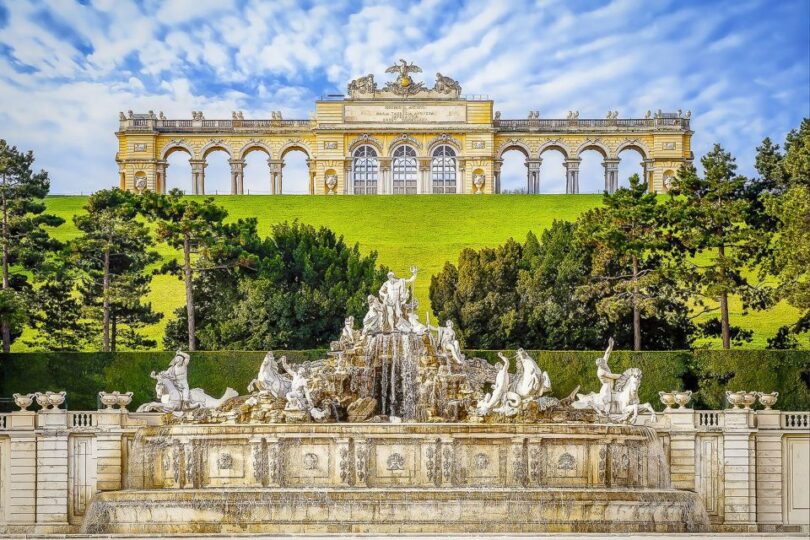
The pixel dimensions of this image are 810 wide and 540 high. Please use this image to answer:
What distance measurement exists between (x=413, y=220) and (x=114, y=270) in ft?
62.7

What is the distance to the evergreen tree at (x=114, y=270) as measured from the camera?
4162 cm

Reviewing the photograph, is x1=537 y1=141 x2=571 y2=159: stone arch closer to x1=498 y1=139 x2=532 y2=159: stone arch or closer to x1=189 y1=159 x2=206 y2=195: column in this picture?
x1=498 y1=139 x2=532 y2=159: stone arch

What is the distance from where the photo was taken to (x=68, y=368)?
35.7 m

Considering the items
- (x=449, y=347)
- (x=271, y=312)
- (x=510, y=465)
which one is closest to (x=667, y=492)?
(x=510, y=465)

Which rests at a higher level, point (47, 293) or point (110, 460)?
point (47, 293)

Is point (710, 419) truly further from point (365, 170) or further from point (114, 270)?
point (365, 170)

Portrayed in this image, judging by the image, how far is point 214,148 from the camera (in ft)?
236

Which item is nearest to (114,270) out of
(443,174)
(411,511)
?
(411,511)

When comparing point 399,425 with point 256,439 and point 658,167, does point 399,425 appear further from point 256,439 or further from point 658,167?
point 658,167

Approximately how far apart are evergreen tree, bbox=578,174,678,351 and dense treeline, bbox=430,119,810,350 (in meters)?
0.04

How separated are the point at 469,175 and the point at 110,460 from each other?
146 feet

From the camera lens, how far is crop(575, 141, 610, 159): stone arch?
71.3m

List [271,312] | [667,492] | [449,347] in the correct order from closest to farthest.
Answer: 1. [667,492]
2. [449,347]
3. [271,312]

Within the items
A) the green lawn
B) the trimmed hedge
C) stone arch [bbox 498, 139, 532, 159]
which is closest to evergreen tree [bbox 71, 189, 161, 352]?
the green lawn
